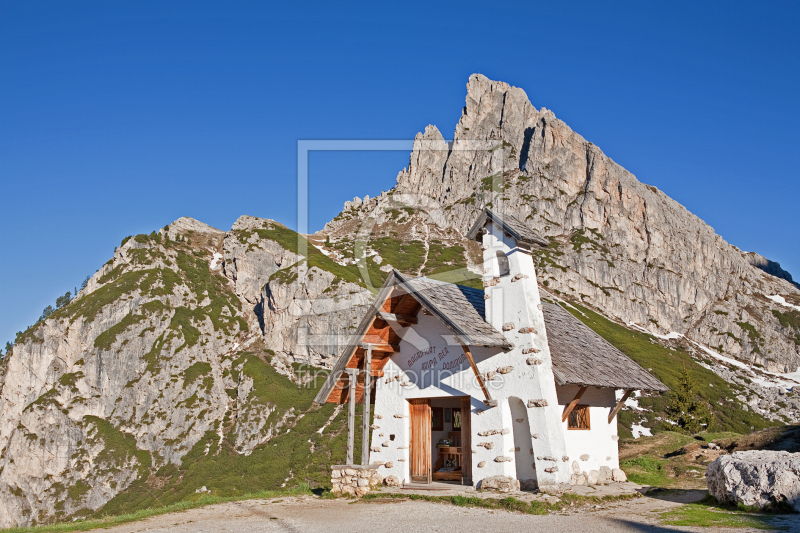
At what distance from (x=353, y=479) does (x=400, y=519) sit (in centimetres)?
460

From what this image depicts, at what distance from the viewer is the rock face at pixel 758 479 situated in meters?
11.0

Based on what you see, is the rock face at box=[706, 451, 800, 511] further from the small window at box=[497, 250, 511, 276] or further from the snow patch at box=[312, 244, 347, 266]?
the snow patch at box=[312, 244, 347, 266]

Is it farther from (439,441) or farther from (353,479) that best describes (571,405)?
(353,479)

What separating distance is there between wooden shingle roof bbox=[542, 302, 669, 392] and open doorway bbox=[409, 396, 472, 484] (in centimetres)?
293

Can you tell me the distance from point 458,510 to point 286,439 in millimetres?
56494

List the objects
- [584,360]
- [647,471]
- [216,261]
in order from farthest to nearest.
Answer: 1. [216,261]
2. [647,471]
3. [584,360]

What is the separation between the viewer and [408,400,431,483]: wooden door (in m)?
17.3

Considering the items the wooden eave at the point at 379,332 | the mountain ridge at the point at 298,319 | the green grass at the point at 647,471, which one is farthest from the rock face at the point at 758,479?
the mountain ridge at the point at 298,319

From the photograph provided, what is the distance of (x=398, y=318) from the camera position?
17.6m

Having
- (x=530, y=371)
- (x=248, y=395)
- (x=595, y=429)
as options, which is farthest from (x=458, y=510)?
(x=248, y=395)

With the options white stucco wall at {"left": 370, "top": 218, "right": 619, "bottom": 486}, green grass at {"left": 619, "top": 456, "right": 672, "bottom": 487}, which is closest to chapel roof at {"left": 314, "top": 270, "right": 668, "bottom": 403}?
white stucco wall at {"left": 370, "top": 218, "right": 619, "bottom": 486}

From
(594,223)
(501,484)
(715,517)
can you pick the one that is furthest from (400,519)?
(594,223)

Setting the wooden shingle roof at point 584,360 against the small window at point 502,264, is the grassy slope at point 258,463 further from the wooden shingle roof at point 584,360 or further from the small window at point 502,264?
the small window at point 502,264

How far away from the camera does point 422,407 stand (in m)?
17.7
